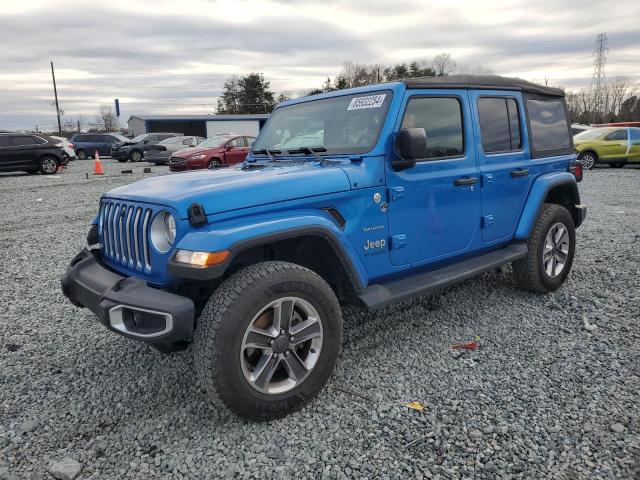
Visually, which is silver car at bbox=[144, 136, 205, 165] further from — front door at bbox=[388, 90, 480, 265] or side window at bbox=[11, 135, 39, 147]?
front door at bbox=[388, 90, 480, 265]

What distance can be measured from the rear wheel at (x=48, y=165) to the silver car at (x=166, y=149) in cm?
396

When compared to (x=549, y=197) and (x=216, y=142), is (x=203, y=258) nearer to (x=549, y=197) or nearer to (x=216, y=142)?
(x=549, y=197)

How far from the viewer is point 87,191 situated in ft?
40.7

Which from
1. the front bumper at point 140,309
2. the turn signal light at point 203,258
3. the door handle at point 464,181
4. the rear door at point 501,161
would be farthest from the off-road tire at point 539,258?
the front bumper at point 140,309

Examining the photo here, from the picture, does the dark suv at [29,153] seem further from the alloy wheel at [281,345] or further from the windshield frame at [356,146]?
the alloy wheel at [281,345]

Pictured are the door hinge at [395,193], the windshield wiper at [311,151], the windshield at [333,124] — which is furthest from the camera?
the windshield wiper at [311,151]

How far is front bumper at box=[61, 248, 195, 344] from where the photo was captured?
2400mm

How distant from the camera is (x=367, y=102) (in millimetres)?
3467

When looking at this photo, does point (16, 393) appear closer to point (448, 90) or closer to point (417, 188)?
point (417, 188)

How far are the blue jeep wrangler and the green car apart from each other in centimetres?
1367

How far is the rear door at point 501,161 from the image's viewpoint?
12.9 feet

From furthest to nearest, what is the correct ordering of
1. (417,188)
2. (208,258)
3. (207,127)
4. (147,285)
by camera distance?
(207,127)
(417,188)
(147,285)
(208,258)

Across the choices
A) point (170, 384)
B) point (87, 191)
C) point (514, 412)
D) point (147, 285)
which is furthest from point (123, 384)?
point (87, 191)

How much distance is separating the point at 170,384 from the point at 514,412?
2.16 metres
